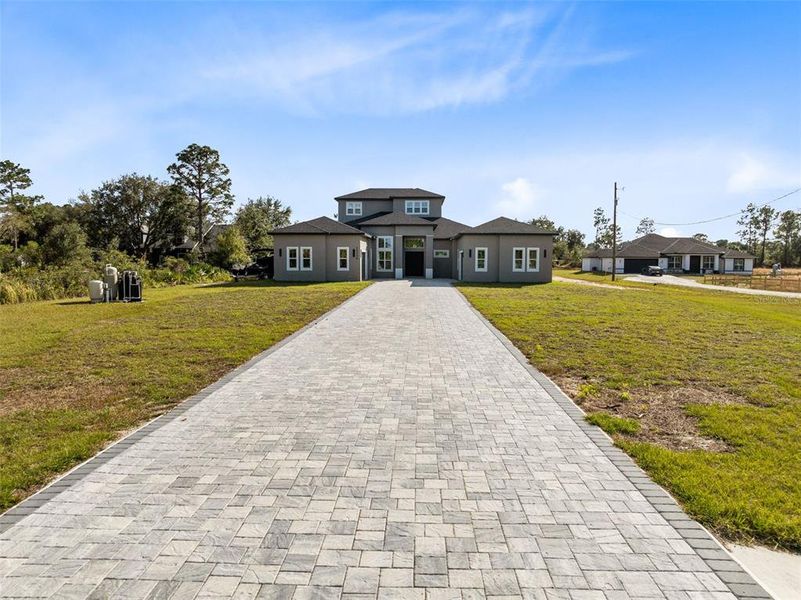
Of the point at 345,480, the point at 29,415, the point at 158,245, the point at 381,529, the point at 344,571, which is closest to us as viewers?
the point at 344,571

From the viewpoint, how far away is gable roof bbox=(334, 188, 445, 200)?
135ft

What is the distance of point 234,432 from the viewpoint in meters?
5.11

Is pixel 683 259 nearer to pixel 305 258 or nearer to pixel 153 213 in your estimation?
pixel 305 258

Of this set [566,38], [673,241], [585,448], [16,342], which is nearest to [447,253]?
[566,38]

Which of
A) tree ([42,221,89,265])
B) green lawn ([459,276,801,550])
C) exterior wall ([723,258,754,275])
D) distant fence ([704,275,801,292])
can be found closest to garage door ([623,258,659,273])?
exterior wall ([723,258,754,275])

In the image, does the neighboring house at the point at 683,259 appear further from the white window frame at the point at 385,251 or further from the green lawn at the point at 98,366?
the green lawn at the point at 98,366

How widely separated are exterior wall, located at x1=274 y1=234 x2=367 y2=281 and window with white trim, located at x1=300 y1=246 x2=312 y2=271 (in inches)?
7.7

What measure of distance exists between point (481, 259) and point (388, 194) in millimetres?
14061

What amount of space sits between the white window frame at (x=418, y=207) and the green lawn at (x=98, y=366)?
85.4 ft

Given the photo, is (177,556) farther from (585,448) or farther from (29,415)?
(29,415)

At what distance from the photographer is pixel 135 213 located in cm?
4816

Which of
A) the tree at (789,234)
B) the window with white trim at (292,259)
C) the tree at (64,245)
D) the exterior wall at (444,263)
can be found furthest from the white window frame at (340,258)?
the tree at (789,234)

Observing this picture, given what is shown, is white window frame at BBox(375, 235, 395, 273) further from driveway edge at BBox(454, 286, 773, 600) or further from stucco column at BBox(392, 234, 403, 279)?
driveway edge at BBox(454, 286, 773, 600)

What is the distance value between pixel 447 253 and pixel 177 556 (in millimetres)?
35295
